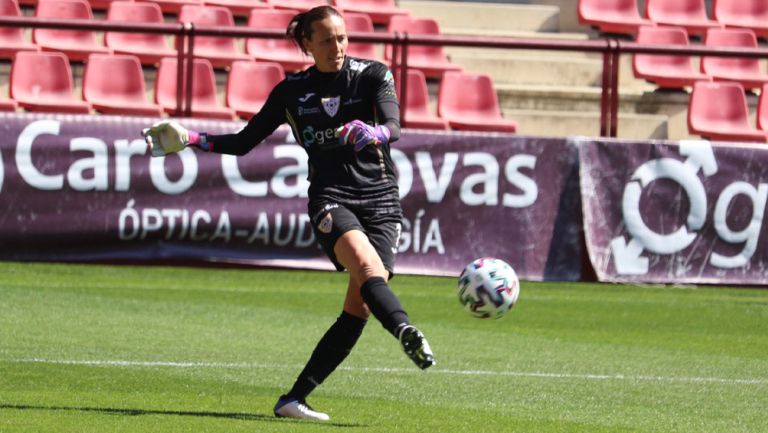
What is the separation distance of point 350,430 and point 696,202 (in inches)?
327

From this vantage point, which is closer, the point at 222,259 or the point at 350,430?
the point at 350,430

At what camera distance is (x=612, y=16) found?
20.2m

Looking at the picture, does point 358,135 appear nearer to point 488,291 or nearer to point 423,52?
point 488,291

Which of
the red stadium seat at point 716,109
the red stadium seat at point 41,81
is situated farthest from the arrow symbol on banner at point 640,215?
the red stadium seat at point 41,81

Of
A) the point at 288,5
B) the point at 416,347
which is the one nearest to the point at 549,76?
the point at 288,5

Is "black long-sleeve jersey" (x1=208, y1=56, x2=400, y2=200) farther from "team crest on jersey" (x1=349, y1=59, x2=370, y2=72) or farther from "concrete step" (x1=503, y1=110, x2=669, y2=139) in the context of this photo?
"concrete step" (x1=503, y1=110, x2=669, y2=139)

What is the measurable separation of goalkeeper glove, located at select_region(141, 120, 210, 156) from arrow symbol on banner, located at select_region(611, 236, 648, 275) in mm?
7502

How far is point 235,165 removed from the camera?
14.0m

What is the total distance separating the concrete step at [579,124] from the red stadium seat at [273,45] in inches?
106

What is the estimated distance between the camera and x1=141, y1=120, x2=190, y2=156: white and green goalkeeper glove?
7555mm

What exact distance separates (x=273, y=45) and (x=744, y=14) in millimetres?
6882

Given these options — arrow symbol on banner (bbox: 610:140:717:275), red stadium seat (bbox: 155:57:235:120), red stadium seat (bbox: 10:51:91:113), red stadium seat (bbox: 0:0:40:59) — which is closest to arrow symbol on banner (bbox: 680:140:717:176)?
arrow symbol on banner (bbox: 610:140:717:275)

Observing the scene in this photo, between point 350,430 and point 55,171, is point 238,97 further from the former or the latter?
point 350,430

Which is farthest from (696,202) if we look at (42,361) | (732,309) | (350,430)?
(350,430)
